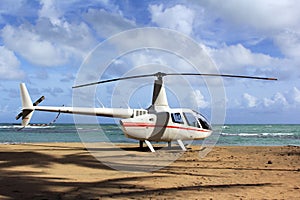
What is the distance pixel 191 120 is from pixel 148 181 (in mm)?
8019

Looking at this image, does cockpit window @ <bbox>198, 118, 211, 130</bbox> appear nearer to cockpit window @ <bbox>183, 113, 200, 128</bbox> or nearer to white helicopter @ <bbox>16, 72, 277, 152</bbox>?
white helicopter @ <bbox>16, 72, 277, 152</bbox>

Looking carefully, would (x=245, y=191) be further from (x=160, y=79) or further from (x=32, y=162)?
(x=160, y=79)

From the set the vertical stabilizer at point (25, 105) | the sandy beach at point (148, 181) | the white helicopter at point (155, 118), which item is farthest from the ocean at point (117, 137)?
the sandy beach at point (148, 181)

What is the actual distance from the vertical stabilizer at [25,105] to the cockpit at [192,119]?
620 centimetres

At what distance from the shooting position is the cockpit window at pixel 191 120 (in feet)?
52.6

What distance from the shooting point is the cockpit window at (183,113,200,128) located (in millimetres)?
16031

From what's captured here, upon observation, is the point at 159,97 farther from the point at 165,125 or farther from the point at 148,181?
the point at 148,181

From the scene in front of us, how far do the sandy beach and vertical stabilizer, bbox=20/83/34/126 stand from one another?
12.9 ft

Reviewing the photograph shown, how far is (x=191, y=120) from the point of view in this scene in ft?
53.2

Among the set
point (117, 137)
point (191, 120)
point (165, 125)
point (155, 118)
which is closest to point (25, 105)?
point (155, 118)

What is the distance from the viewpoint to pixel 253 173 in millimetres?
9992

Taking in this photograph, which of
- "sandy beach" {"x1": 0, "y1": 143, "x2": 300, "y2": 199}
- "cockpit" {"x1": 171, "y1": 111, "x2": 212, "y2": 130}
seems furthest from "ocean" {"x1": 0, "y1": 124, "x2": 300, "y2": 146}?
"cockpit" {"x1": 171, "y1": 111, "x2": 212, "y2": 130}

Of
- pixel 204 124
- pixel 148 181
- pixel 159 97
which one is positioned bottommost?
pixel 148 181

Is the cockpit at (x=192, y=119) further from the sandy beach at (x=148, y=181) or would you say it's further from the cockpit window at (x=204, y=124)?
the sandy beach at (x=148, y=181)
